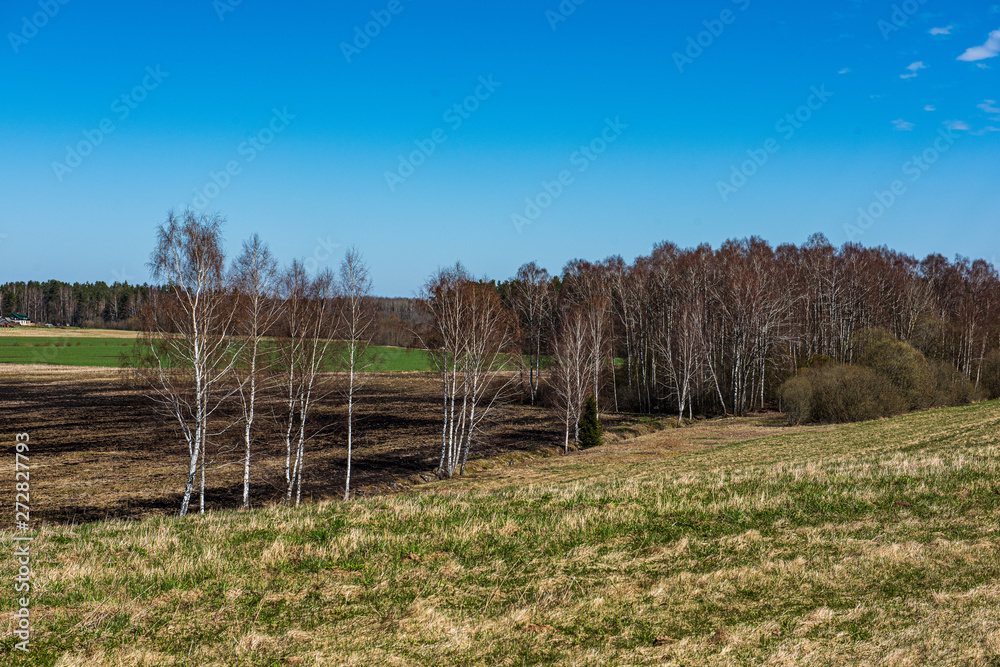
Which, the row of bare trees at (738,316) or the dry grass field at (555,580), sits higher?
the row of bare trees at (738,316)

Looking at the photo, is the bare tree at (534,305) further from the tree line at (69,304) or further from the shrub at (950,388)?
the tree line at (69,304)

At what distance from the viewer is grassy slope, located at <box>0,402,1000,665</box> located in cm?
555

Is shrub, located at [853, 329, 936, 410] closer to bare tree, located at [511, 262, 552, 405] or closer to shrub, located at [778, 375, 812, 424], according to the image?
shrub, located at [778, 375, 812, 424]

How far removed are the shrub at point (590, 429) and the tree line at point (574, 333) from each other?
0.10 m

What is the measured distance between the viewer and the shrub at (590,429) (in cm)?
3884

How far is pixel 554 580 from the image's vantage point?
7148 mm

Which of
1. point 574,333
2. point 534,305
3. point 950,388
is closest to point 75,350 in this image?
point 534,305

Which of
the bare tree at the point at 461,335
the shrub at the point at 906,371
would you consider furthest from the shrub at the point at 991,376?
the bare tree at the point at 461,335

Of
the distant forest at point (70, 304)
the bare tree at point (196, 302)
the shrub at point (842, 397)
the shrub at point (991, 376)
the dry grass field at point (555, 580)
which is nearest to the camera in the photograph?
the dry grass field at point (555, 580)

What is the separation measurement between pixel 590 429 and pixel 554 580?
32.4 meters

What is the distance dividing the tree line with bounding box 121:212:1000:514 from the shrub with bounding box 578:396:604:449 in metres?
0.10

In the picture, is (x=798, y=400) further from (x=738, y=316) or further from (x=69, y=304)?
(x=69, y=304)

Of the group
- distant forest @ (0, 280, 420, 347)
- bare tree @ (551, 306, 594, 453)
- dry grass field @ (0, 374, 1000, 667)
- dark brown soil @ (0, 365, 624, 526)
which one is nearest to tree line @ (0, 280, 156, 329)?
distant forest @ (0, 280, 420, 347)

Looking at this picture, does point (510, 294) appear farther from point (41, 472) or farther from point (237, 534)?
point (237, 534)
